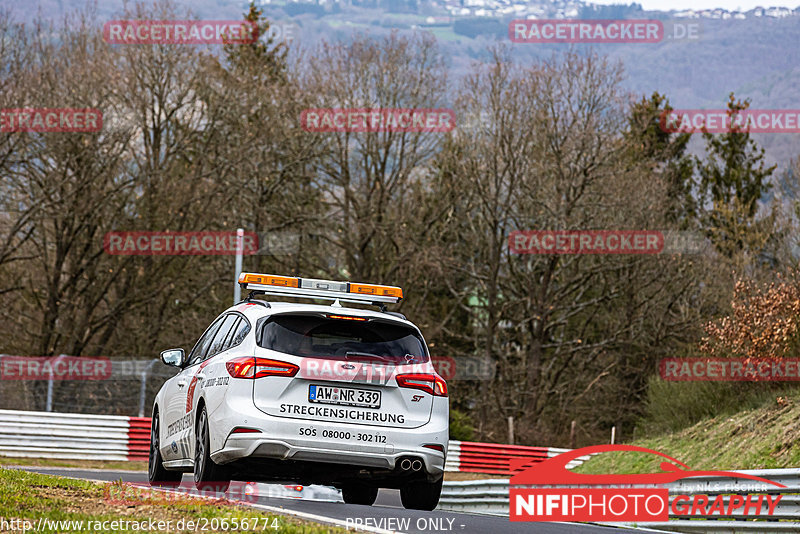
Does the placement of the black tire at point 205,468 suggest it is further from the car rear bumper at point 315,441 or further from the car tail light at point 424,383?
the car tail light at point 424,383

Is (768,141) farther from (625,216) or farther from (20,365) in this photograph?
(20,365)

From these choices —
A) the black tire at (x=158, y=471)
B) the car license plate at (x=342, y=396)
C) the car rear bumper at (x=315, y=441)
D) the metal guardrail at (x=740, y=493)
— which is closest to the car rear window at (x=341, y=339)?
the car license plate at (x=342, y=396)

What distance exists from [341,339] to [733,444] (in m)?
10.0

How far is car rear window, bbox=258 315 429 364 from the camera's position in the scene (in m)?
9.70

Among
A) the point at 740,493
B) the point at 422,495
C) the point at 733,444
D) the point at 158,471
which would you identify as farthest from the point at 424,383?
the point at 733,444

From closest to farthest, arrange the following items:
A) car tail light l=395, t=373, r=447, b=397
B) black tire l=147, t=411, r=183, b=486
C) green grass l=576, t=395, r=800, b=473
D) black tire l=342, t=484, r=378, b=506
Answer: car tail light l=395, t=373, r=447, b=397 < black tire l=147, t=411, r=183, b=486 < black tire l=342, t=484, r=378, b=506 < green grass l=576, t=395, r=800, b=473

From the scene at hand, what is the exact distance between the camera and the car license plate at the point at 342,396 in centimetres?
962

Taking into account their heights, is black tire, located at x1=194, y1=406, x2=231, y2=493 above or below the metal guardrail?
above

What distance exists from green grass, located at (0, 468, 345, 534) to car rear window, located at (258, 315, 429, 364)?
4.61 ft

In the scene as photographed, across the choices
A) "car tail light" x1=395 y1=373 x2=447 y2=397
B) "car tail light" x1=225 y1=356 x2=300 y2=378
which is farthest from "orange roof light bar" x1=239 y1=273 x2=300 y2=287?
"car tail light" x1=395 y1=373 x2=447 y2=397

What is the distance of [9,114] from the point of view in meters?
33.6

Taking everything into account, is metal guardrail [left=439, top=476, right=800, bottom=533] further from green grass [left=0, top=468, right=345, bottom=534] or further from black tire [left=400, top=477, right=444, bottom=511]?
green grass [left=0, top=468, right=345, bottom=534]

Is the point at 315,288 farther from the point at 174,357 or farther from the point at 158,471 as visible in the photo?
the point at 158,471

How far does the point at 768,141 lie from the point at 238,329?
192123mm
